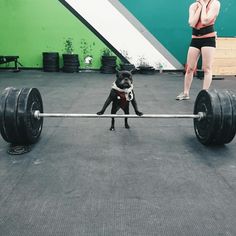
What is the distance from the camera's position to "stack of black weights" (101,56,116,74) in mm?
5156

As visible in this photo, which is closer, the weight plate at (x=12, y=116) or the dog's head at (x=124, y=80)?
the weight plate at (x=12, y=116)

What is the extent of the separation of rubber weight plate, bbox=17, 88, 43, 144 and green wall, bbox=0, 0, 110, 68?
11.8ft

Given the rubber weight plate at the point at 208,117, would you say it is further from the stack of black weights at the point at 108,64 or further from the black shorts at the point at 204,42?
the stack of black weights at the point at 108,64

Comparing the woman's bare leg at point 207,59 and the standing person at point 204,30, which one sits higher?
the standing person at point 204,30

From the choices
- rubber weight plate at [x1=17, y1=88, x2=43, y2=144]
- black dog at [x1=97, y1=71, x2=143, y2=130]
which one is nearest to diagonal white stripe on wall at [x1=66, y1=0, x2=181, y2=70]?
black dog at [x1=97, y1=71, x2=143, y2=130]

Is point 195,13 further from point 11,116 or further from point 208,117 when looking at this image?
point 11,116

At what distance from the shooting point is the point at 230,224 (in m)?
1.08

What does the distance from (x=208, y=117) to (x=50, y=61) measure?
398 centimetres

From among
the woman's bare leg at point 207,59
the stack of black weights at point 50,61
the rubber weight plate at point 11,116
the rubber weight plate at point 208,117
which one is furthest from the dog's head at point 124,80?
the stack of black weights at point 50,61

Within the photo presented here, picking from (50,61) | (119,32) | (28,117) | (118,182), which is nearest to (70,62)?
(50,61)

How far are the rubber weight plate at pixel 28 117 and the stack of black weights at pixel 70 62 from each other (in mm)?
3399

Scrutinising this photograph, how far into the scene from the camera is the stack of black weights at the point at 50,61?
5.17 meters

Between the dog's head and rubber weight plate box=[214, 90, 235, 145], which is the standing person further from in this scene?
the dog's head

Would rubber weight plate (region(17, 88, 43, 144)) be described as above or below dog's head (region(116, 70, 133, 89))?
below
